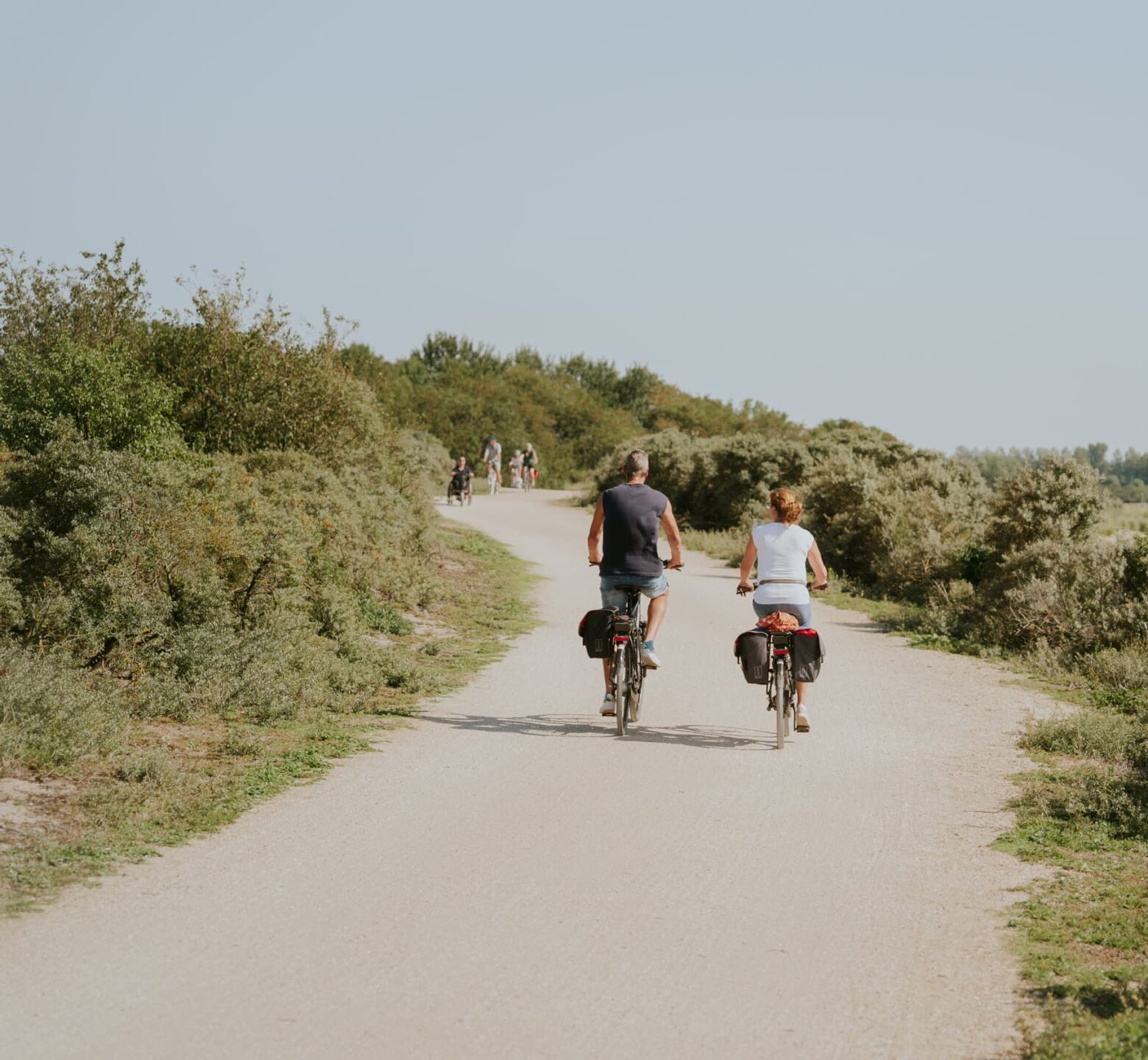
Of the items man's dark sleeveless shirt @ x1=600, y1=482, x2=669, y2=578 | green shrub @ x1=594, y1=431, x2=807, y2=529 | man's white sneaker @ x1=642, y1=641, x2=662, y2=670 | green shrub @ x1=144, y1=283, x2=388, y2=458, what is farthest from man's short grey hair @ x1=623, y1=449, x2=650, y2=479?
green shrub @ x1=594, y1=431, x2=807, y2=529

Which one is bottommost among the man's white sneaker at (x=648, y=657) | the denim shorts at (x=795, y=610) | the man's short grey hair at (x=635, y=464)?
the man's white sneaker at (x=648, y=657)

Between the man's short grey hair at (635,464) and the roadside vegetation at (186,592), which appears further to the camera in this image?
the man's short grey hair at (635,464)

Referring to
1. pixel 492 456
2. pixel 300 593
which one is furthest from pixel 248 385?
pixel 492 456

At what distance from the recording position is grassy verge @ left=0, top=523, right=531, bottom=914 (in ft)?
21.7

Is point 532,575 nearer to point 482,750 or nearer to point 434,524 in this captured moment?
point 434,524

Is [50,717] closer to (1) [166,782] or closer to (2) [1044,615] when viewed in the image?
(1) [166,782]

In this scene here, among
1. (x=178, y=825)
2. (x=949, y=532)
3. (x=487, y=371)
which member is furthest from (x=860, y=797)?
(x=487, y=371)

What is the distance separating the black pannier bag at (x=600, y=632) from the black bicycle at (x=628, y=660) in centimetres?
4

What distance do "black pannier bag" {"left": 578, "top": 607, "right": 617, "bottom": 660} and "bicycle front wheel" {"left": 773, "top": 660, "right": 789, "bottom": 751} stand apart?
1.31 m

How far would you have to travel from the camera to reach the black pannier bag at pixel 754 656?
32.3 feet

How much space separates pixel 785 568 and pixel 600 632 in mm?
1551

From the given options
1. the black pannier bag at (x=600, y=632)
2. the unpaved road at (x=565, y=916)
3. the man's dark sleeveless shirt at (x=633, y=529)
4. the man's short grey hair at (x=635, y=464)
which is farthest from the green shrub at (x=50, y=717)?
the man's short grey hair at (x=635, y=464)

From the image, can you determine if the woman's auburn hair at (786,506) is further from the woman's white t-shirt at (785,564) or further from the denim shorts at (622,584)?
the denim shorts at (622,584)

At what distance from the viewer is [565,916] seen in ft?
19.4
